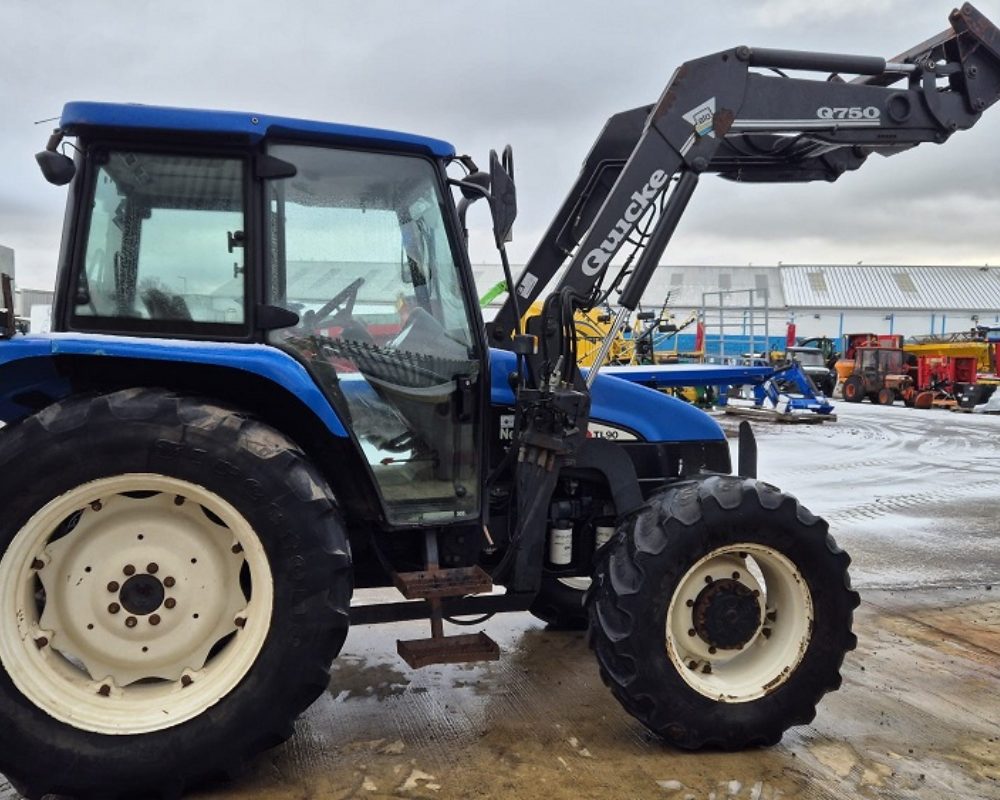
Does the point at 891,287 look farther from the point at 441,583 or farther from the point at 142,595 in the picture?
the point at 142,595

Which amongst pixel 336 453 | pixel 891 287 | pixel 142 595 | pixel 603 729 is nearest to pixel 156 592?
pixel 142 595

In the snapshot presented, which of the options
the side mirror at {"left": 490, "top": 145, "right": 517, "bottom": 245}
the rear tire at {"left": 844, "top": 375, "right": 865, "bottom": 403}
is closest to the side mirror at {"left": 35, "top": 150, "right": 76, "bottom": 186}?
the side mirror at {"left": 490, "top": 145, "right": 517, "bottom": 245}

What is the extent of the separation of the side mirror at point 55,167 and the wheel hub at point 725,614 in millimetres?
2857

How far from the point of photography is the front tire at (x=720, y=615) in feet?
11.3

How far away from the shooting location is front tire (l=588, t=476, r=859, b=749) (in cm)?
346

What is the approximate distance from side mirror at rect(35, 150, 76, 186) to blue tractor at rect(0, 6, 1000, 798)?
0.03 ft

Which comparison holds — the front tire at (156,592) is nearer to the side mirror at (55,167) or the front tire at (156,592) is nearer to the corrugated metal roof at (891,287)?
the side mirror at (55,167)

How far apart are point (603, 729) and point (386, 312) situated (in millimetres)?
1936

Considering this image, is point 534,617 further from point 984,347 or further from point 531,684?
point 984,347

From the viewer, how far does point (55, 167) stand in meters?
3.09

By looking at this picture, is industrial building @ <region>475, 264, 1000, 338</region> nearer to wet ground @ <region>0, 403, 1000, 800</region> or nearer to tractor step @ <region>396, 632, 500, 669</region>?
wet ground @ <region>0, 403, 1000, 800</region>

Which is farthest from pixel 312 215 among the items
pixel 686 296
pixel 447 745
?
pixel 686 296

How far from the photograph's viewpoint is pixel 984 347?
26.9m

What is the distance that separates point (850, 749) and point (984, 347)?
26933mm
